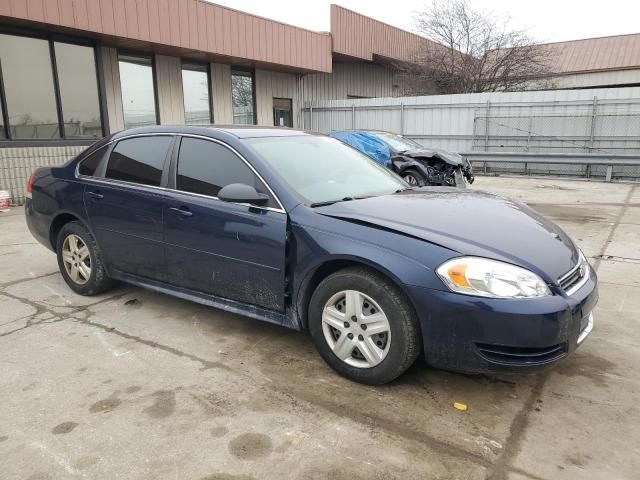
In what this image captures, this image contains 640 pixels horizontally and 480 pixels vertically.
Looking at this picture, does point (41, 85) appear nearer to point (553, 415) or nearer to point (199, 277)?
point (199, 277)

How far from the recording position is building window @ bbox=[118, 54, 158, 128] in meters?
13.3

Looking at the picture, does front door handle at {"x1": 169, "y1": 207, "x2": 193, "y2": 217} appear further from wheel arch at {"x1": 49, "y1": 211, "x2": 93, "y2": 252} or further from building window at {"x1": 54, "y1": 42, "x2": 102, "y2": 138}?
building window at {"x1": 54, "y1": 42, "x2": 102, "y2": 138}

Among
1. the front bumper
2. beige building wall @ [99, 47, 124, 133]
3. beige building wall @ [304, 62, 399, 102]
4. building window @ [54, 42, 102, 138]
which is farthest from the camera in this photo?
beige building wall @ [304, 62, 399, 102]

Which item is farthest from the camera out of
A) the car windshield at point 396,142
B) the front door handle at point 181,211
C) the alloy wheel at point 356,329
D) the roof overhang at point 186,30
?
the car windshield at point 396,142

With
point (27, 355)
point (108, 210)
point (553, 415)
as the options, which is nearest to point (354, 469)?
point (553, 415)

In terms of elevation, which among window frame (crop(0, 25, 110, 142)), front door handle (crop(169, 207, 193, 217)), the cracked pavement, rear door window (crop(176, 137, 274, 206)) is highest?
window frame (crop(0, 25, 110, 142))

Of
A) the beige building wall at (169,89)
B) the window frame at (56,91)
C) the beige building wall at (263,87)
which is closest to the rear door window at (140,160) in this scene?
the beige building wall at (263,87)

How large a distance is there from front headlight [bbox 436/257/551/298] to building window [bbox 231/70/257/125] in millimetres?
14953

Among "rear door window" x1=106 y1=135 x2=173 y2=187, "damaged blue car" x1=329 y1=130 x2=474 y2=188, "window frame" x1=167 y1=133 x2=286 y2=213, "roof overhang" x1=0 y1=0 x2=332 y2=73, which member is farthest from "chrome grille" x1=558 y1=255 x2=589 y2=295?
"roof overhang" x1=0 y1=0 x2=332 y2=73

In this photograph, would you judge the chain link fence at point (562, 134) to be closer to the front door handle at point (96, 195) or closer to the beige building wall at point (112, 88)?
the beige building wall at point (112, 88)

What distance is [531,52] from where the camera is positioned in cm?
2169

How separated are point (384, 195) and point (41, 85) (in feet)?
33.0

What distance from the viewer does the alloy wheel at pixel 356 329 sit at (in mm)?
2900

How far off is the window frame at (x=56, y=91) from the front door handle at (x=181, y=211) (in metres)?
8.38
